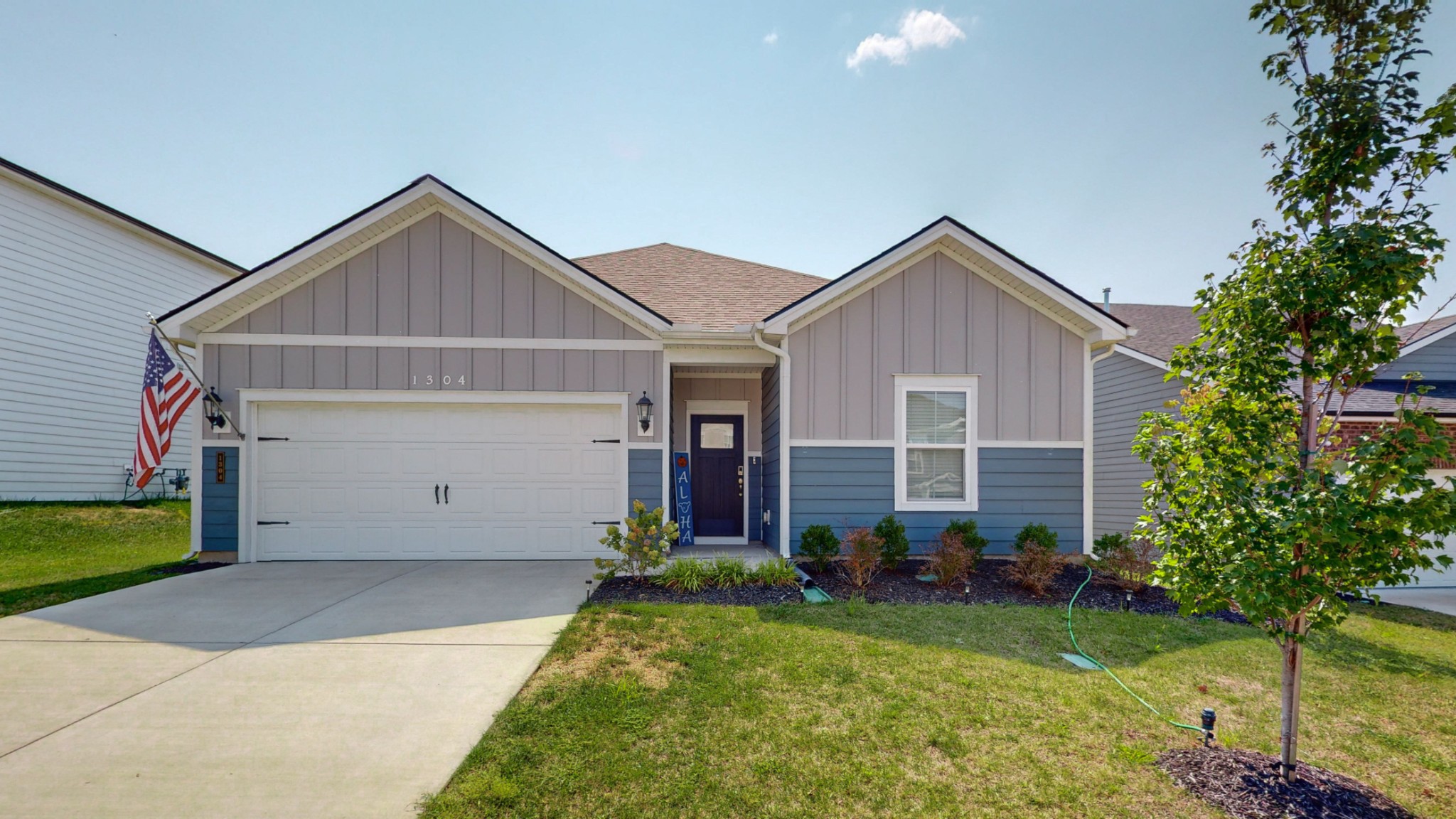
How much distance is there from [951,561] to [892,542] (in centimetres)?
76

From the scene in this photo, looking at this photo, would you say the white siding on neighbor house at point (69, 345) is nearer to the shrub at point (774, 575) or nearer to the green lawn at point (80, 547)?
the green lawn at point (80, 547)

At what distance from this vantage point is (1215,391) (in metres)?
3.13

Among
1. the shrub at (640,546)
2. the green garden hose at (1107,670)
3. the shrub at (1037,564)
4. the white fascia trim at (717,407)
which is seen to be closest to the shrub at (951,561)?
the shrub at (1037,564)

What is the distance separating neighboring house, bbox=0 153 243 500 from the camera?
1107 centimetres

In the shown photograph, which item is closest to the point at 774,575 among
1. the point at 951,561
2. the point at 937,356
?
the point at 951,561

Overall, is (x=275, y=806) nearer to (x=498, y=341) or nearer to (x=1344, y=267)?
(x=1344, y=267)

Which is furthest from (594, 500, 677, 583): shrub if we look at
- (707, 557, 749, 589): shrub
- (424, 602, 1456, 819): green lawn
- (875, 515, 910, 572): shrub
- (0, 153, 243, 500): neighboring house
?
(0, 153, 243, 500): neighboring house

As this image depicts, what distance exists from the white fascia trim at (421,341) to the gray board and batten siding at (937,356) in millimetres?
2166

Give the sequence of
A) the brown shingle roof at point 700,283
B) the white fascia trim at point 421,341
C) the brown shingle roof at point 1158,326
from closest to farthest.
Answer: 1. the white fascia trim at point 421,341
2. the brown shingle roof at point 700,283
3. the brown shingle roof at point 1158,326

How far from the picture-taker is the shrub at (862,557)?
673 centimetres

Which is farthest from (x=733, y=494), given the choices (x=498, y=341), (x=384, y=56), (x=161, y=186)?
(x=161, y=186)

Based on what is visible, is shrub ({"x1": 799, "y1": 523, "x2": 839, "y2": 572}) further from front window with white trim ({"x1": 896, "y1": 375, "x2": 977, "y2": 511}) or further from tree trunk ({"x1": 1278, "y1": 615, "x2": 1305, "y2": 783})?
tree trunk ({"x1": 1278, "y1": 615, "x2": 1305, "y2": 783})

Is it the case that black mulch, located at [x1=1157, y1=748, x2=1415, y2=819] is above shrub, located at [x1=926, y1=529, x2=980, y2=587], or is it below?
below

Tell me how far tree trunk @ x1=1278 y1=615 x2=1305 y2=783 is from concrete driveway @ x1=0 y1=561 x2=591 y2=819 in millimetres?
3895
